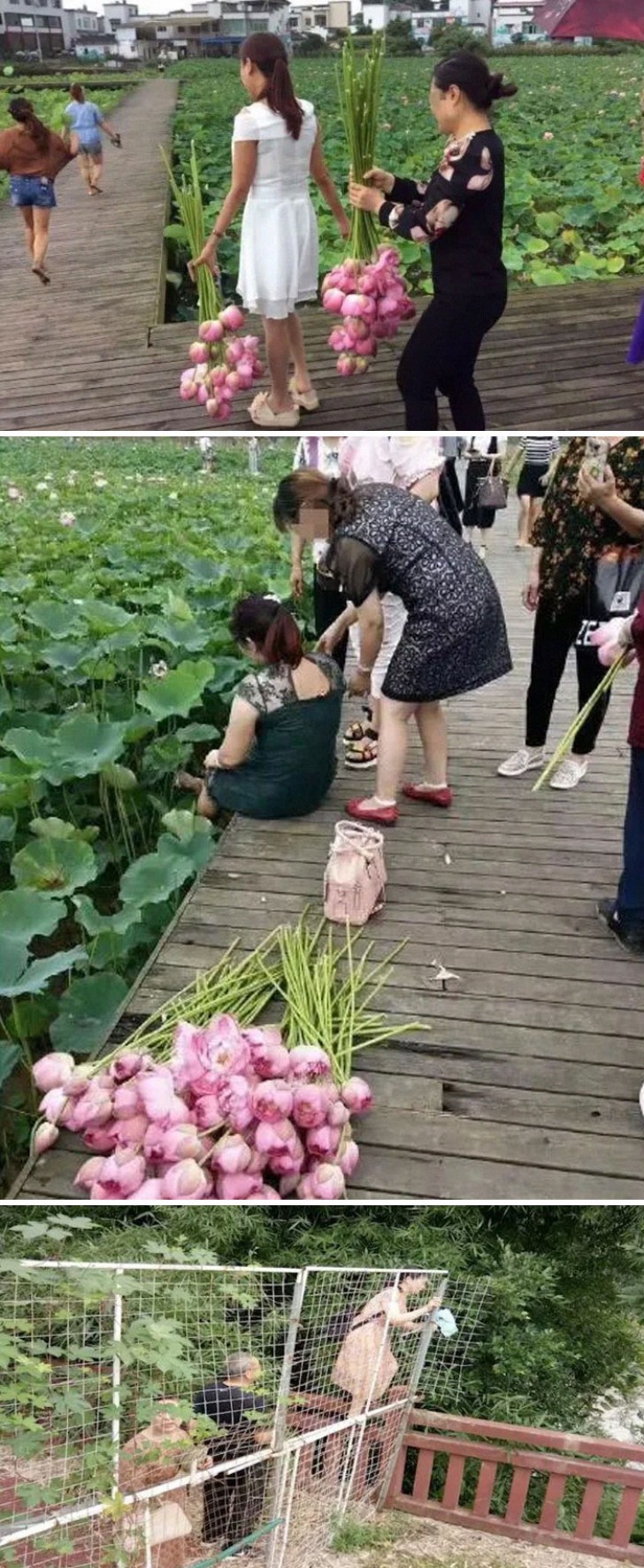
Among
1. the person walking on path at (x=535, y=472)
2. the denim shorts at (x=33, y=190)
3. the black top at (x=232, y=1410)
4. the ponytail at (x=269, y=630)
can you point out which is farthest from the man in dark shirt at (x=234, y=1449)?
the denim shorts at (x=33, y=190)

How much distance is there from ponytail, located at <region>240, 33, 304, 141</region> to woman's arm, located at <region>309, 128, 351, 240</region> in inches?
5.3

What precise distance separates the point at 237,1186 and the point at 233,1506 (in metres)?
1.56

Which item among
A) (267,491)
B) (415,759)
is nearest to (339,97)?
(267,491)

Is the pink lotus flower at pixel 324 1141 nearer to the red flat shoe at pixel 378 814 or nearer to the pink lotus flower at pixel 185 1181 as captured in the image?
the pink lotus flower at pixel 185 1181

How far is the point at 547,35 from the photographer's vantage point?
3.38ft

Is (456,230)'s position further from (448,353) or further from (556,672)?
(556,672)

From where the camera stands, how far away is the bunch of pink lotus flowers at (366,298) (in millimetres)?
1282

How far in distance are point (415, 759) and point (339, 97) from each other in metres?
1.25

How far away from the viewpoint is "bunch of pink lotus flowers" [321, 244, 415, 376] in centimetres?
128

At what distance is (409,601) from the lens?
74.2 inches

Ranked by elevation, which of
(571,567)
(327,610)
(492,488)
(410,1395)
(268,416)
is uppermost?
(268,416)

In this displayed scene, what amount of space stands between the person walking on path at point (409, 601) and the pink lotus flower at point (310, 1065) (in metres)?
0.69

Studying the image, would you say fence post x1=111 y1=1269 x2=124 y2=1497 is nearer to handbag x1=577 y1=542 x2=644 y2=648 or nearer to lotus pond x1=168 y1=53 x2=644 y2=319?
handbag x1=577 y1=542 x2=644 y2=648

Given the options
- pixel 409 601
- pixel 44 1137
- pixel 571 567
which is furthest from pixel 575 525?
pixel 44 1137
